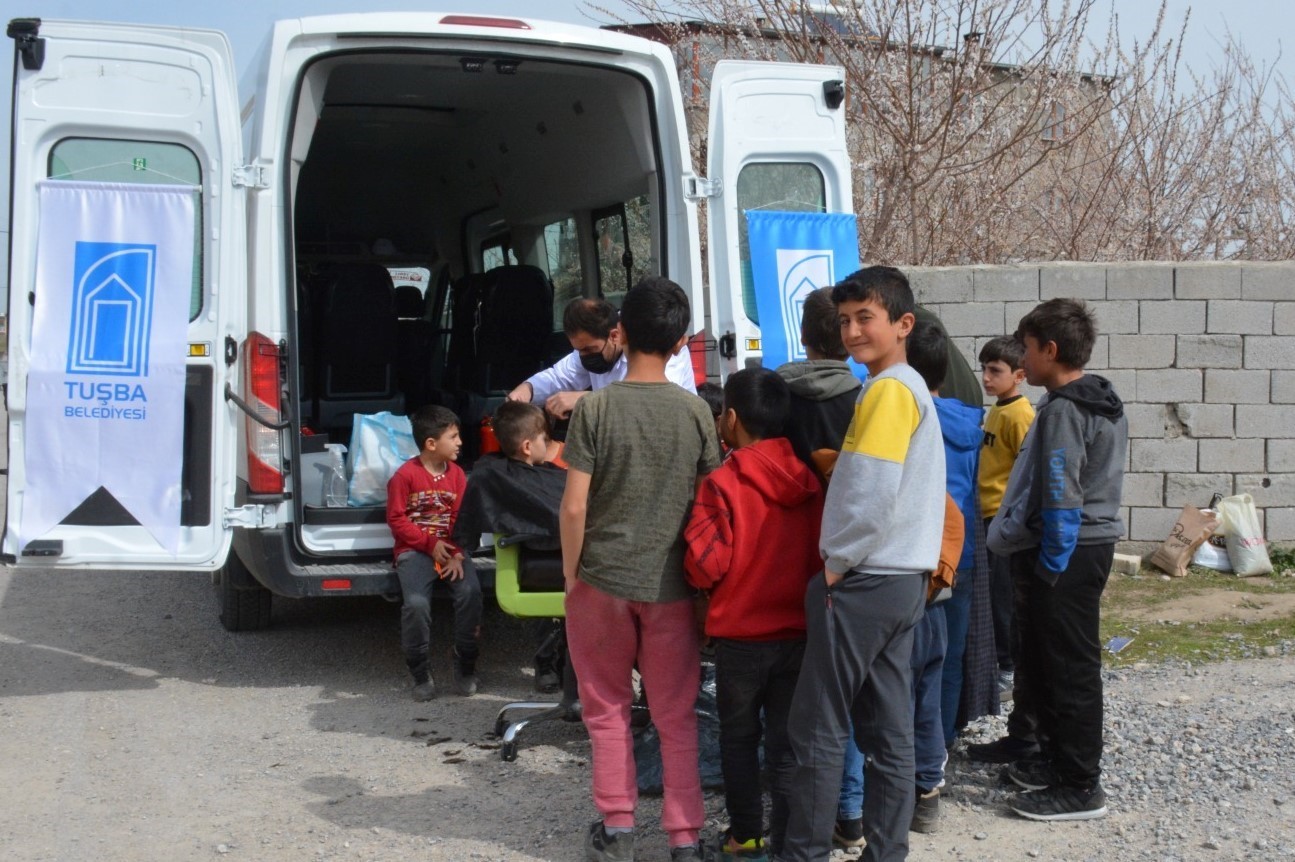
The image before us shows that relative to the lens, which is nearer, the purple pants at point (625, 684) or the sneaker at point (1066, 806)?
the purple pants at point (625, 684)

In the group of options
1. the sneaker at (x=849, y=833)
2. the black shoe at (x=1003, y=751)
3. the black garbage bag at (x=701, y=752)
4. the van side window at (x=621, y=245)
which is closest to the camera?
the sneaker at (x=849, y=833)

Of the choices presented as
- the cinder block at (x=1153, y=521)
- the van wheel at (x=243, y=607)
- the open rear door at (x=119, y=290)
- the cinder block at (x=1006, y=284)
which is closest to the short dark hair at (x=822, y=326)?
the open rear door at (x=119, y=290)

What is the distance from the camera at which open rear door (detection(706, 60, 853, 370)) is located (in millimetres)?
5668

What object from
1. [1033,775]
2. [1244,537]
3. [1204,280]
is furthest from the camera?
[1204,280]

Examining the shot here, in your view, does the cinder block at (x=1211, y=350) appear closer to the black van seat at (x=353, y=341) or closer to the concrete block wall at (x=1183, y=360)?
the concrete block wall at (x=1183, y=360)

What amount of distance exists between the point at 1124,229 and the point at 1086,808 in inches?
333

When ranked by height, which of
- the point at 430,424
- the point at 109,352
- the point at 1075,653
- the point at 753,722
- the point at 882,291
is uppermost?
the point at 882,291

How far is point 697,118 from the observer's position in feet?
35.3

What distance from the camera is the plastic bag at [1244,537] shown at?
301 inches

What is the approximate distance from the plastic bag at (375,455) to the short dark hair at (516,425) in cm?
71

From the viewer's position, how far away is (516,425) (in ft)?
16.9

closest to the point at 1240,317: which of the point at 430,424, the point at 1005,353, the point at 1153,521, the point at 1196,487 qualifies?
the point at 1196,487

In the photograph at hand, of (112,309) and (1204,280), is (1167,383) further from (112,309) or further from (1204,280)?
(112,309)

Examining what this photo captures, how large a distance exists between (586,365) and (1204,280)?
14.5ft
